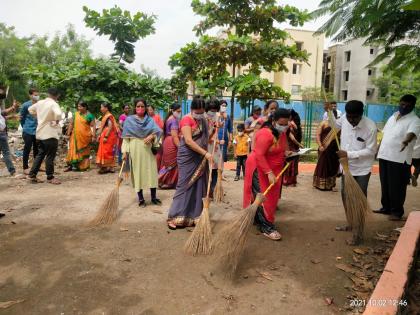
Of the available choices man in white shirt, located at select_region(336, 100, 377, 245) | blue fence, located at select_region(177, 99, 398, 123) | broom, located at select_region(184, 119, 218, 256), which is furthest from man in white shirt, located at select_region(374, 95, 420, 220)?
blue fence, located at select_region(177, 99, 398, 123)

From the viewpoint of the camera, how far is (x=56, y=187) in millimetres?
6535

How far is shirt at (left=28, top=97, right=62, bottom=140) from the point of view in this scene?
6574 mm

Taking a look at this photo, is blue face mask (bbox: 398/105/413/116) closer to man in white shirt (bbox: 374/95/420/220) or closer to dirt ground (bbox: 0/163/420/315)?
man in white shirt (bbox: 374/95/420/220)

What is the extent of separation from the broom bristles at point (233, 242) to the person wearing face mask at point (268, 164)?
2.35 feet

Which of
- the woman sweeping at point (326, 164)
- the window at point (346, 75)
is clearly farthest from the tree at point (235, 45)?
the window at point (346, 75)

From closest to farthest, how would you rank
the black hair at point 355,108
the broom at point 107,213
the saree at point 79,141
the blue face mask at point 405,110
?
1. the black hair at point 355,108
2. the broom at point 107,213
3. the blue face mask at point 405,110
4. the saree at point 79,141

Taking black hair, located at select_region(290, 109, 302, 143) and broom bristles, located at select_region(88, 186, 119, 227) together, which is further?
black hair, located at select_region(290, 109, 302, 143)

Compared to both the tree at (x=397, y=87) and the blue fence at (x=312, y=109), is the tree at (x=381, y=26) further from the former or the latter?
the blue fence at (x=312, y=109)

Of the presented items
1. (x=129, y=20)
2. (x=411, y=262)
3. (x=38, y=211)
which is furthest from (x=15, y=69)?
(x=411, y=262)

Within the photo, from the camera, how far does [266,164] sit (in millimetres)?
3908

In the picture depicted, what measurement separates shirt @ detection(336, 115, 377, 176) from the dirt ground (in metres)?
0.90

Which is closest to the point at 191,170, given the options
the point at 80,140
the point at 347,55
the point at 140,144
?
the point at 140,144

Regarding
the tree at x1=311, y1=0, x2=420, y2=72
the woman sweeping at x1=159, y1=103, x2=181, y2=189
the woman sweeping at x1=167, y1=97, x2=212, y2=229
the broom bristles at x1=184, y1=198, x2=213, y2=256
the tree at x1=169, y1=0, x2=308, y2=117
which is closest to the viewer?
the tree at x1=311, y1=0, x2=420, y2=72

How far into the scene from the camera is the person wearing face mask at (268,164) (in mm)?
3932
